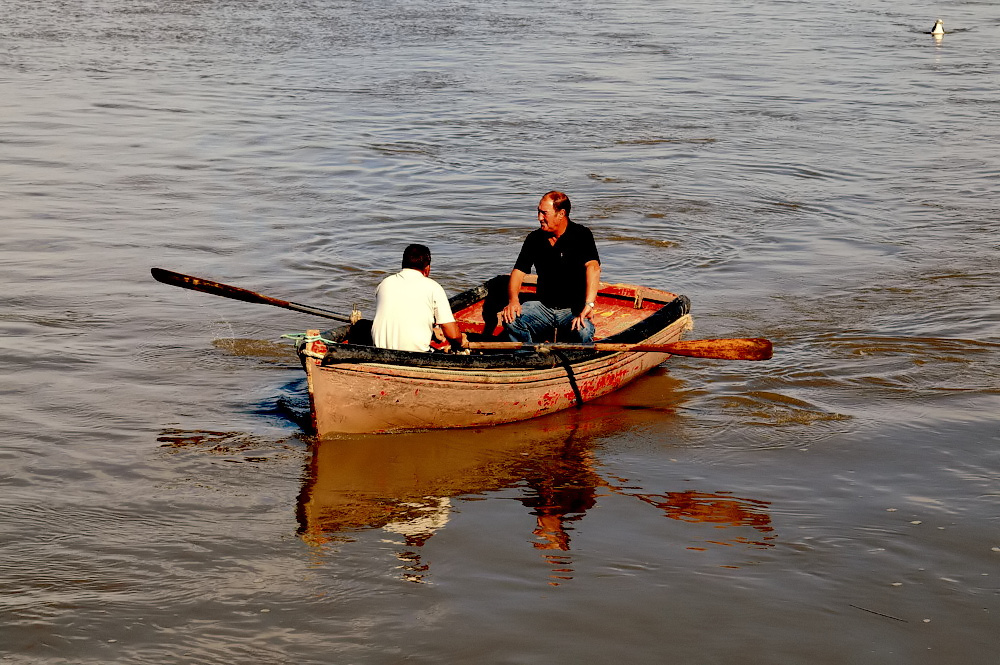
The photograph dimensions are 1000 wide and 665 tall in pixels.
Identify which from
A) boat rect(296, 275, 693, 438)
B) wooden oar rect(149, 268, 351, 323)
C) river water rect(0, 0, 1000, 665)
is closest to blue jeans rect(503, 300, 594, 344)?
boat rect(296, 275, 693, 438)

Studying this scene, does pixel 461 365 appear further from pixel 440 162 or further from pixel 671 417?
pixel 440 162

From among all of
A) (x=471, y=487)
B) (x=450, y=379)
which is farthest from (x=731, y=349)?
(x=471, y=487)

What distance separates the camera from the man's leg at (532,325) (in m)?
9.35

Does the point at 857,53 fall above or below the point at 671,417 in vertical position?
above

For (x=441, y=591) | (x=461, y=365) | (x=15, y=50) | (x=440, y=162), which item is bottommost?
(x=441, y=591)

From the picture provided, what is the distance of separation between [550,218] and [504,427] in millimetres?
1613

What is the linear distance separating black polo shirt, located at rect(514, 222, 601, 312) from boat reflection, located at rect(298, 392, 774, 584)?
1.01 m

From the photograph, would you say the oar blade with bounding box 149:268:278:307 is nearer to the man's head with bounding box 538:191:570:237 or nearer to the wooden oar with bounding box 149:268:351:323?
the wooden oar with bounding box 149:268:351:323

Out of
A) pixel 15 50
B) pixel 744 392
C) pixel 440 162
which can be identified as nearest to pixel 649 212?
pixel 440 162

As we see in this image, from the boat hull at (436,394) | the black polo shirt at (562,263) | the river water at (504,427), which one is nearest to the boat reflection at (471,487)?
the river water at (504,427)

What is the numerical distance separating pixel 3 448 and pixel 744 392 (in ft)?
18.4

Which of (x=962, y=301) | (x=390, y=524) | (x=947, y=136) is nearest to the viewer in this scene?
(x=390, y=524)

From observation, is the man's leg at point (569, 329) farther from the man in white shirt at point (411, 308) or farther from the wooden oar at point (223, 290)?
the wooden oar at point (223, 290)

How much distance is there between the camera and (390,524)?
283 inches
